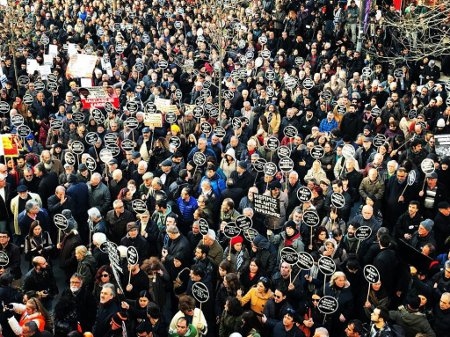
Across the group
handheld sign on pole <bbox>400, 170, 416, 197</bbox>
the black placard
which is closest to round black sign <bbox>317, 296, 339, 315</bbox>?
the black placard

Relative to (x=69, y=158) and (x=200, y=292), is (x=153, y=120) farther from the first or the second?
(x=200, y=292)

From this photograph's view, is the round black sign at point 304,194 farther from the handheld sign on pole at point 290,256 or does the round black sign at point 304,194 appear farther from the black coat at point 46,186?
the black coat at point 46,186

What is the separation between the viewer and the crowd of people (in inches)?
309

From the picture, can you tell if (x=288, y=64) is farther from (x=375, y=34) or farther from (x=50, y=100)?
(x=50, y=100)

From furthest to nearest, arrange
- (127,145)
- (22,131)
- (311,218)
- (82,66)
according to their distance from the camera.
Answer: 1. (82,66)
2. (22,131)
3. (127,145)
4. (311,218)

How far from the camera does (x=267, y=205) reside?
9.84 meters

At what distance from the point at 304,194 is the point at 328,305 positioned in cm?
255

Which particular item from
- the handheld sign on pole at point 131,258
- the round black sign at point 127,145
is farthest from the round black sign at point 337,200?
the round black sign at point 127,145

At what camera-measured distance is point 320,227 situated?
917 cm

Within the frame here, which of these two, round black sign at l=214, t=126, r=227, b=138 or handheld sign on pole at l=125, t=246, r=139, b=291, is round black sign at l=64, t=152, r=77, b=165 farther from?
handheld sign on pole at l=125, t=246, r=139, b=291

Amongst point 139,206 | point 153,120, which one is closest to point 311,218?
point 139,206

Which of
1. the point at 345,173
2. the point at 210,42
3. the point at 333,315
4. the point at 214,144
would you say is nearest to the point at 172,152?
the point at 214,144

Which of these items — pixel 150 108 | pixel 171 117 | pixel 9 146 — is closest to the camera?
pixel 9 146

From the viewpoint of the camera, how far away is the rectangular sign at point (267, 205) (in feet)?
32.1
